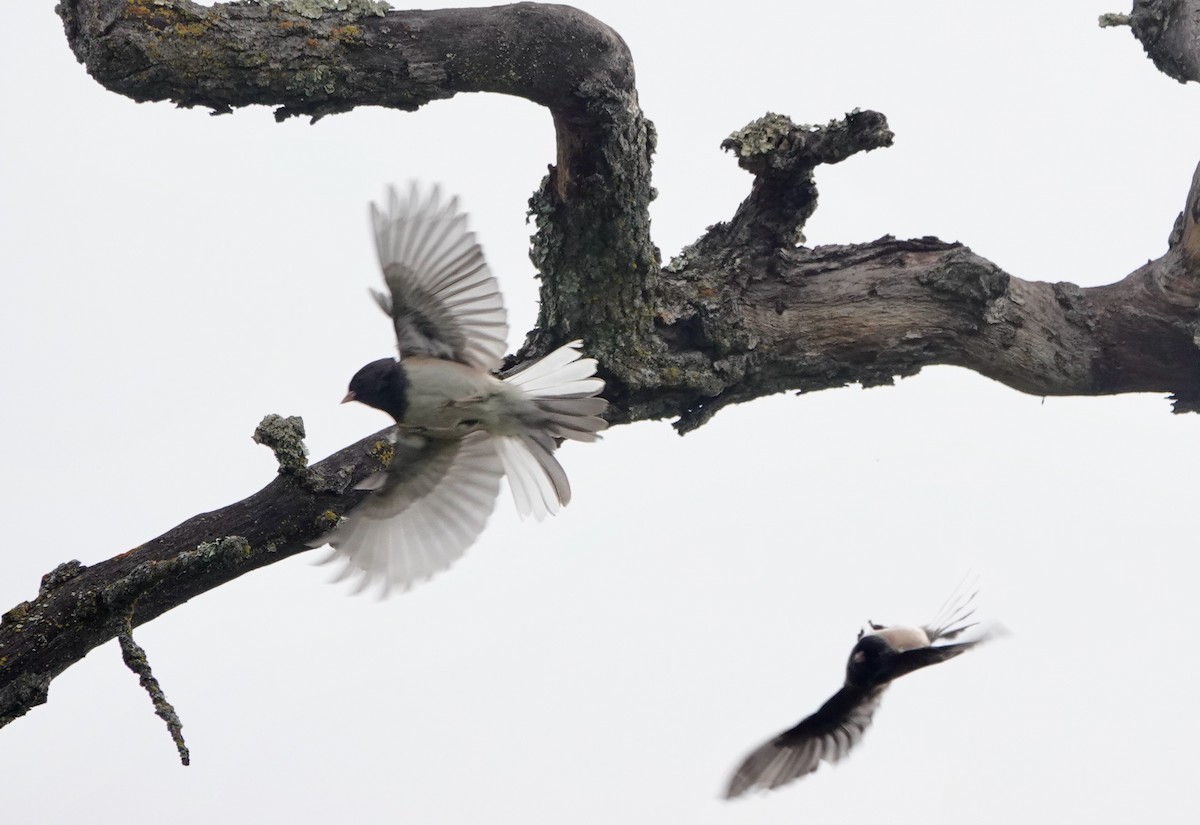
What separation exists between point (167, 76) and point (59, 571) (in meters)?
1.34

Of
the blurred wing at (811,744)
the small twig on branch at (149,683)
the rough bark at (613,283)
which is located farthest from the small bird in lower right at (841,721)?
the small twig on branch at (149,683)

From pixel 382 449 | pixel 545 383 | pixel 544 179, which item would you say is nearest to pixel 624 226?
pixel 544 179

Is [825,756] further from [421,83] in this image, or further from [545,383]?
[421,83]

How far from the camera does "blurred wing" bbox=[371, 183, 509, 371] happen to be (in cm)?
337

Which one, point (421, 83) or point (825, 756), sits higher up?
point (421, 83)

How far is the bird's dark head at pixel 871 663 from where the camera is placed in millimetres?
3379

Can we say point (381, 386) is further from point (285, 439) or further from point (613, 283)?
point (613, 283)

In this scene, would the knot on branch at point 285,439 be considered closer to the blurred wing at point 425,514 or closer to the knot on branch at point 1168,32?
the blurred wing at point 425,514

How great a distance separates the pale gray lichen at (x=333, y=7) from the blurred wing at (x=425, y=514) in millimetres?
A: 1379

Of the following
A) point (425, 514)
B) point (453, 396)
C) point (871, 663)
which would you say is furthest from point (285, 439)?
point (871, 663)

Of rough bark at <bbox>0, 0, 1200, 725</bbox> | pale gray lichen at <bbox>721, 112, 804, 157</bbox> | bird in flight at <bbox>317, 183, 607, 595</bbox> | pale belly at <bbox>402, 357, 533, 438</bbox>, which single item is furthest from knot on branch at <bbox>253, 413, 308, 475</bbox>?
pale gray lichen at <bbox>721, 112, 804, 157</bbox>

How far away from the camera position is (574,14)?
333 centimetres

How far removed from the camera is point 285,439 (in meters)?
2.95

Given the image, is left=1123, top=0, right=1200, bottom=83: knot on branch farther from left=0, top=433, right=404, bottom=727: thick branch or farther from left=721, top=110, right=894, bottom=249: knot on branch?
left=0, top=433, right=404, bottom=727: thick branch
